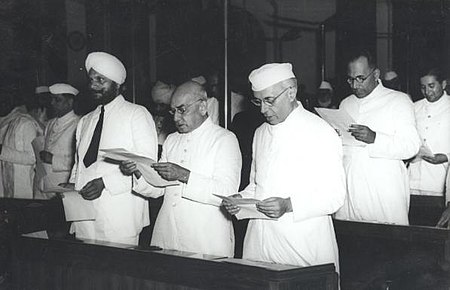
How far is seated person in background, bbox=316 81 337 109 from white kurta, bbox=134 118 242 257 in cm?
528

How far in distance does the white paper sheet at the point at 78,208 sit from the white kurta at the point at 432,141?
2.48 meters

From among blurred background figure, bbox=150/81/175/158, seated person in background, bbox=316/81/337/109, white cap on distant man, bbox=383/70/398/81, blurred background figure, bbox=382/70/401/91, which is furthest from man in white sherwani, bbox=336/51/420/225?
seated person in background, bbox=316/81/337/109

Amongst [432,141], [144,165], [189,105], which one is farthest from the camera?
[432,141]

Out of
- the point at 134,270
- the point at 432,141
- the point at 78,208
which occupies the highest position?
the point at 432,141

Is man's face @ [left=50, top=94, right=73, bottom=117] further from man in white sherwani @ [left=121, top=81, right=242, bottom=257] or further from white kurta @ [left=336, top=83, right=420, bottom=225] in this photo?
white kurta @ [left=336, top=83, right=420, bottom=225]

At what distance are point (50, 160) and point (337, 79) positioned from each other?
17.1ft

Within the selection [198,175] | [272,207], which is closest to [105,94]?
[198,175]

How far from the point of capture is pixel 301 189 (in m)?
3.70

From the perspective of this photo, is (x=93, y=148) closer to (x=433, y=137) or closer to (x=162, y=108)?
(x=433, y=137)

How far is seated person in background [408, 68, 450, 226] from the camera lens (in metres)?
5.39

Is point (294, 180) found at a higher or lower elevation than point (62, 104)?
lower

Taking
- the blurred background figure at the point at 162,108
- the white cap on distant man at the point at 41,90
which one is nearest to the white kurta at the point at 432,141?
the blurred background figure at the point at 162,108

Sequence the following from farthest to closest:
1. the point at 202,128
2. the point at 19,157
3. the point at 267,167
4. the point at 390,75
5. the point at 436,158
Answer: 1. the point at 390,75
2. the point at 19,157
3. the point at 436,158
4. the point at 202,128
5. the point at 267,167

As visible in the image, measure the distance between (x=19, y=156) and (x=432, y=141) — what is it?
4.12m
